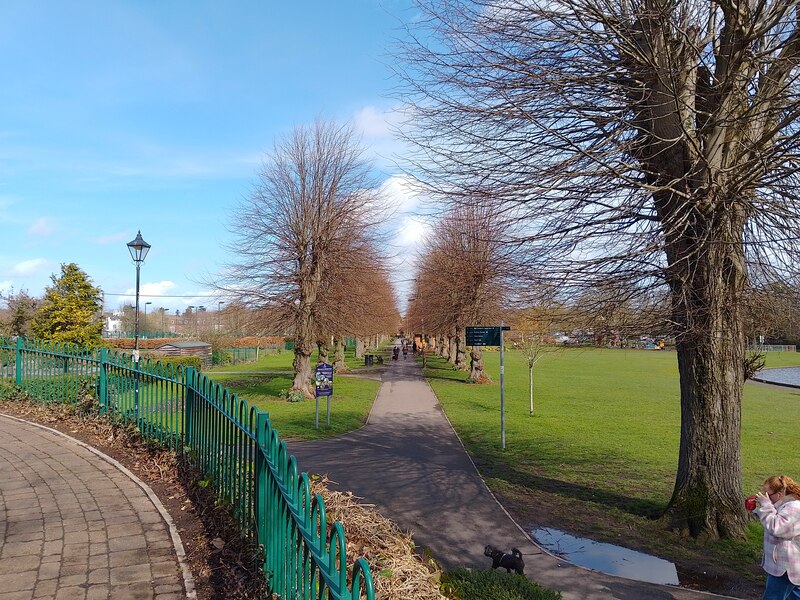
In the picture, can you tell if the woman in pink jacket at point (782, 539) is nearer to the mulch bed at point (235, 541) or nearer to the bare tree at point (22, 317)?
the mulch bed at point (235, 541)

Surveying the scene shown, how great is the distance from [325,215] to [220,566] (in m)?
19.0

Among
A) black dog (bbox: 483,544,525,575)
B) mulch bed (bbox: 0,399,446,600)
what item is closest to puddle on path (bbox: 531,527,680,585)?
black dog (bbox: 483,544,525,575)

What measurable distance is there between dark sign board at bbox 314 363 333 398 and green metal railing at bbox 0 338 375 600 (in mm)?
6102

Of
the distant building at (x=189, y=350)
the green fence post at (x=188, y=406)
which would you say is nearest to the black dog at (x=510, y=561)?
the green fence post at (x=188, y=406)

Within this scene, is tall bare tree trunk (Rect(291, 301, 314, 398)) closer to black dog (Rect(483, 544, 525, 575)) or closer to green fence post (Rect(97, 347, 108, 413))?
green fence post (Rect(97, 347, 108, 413))

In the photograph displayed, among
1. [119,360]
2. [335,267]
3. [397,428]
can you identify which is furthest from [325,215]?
[119,360]

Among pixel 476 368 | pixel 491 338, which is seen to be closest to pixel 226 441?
pixel 491 338

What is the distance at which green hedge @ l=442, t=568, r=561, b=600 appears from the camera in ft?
12.4

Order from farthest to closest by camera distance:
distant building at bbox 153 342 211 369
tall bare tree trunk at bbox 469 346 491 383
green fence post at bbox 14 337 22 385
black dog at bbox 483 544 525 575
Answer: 1. distant building at bbox 153 342 211 369
2. tall bare tree trunk at bbox 469 346 491 383
3. green fence post at bbox 14 337 22 385
4. black dog at bbox 483 544 525 575

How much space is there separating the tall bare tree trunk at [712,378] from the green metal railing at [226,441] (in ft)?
16.7

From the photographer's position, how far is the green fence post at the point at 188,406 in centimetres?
596

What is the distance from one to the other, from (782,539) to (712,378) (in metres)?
2.68

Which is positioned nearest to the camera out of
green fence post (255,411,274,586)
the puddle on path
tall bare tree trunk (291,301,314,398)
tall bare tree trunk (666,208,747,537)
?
green fence post (255,411,274,586)

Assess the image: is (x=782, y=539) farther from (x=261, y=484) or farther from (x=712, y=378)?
(x=261, y=484)
